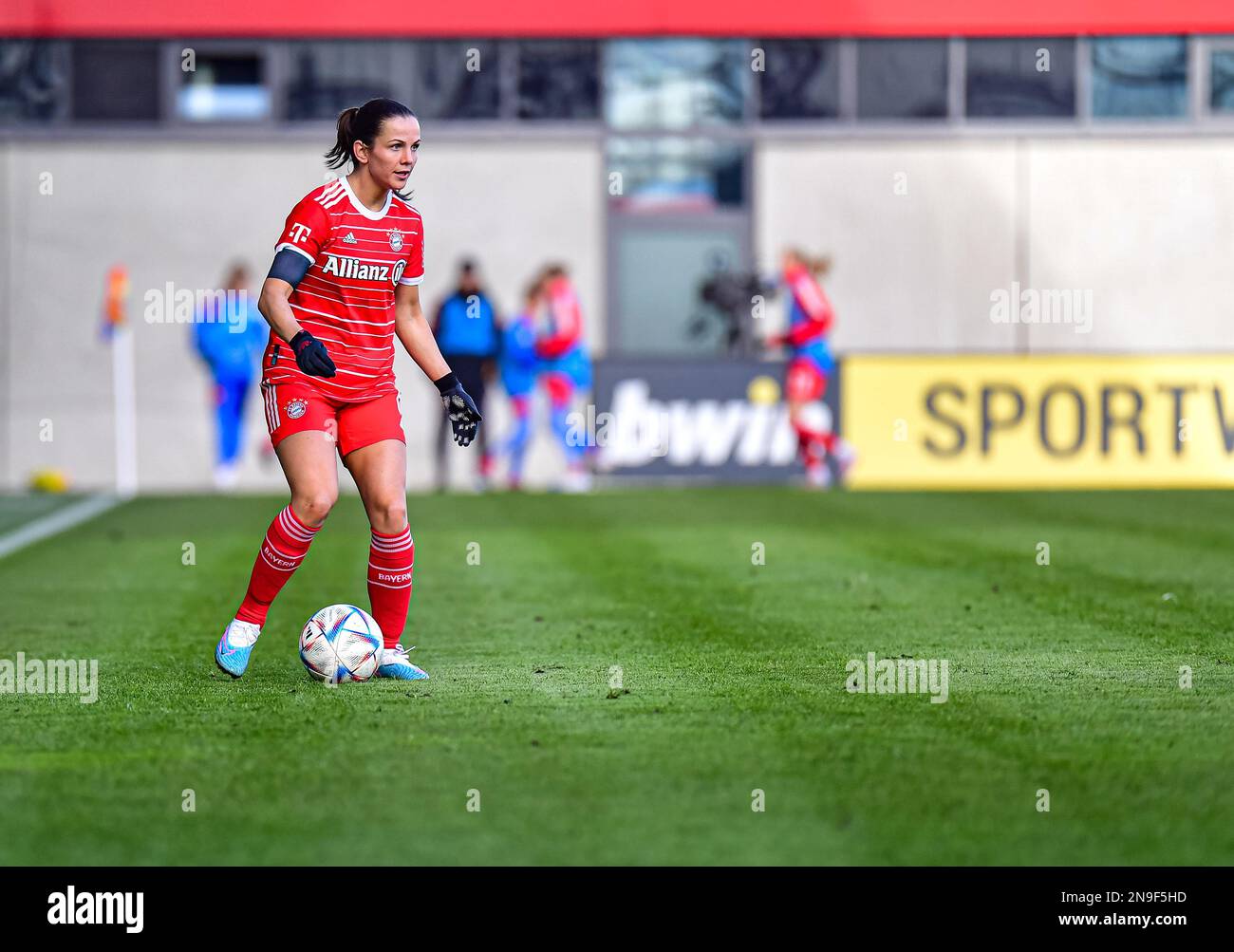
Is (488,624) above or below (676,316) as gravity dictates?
below

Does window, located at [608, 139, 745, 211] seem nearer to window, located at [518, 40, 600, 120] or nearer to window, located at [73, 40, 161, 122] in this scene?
window, located at [518, 40, 600, 120]

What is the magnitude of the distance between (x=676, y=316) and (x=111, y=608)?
15.1m

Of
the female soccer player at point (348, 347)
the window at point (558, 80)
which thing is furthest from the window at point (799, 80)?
the female soccer player at point (348, 347)

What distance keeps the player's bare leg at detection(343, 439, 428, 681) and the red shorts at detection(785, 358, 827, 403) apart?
45.0 feet

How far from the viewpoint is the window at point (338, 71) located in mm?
24656

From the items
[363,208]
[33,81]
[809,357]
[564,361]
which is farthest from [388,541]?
[33,81]

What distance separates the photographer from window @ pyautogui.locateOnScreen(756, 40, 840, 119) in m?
24.8

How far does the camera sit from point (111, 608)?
10.8 metres

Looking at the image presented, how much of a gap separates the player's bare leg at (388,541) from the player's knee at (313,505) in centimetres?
12

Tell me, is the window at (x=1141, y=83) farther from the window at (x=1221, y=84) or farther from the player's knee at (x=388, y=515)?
the player's knee at (x=388, y=515)

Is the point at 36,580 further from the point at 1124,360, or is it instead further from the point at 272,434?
the point at 1124,360
